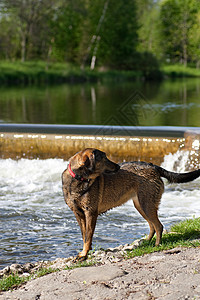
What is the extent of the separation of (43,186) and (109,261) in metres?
5.68

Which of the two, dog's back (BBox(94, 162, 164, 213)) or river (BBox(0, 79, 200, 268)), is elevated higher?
dog's back (BBox(94, 162, 164, 213))

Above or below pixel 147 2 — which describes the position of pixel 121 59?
below

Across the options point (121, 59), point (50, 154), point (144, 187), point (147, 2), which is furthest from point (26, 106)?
point (147, 2)

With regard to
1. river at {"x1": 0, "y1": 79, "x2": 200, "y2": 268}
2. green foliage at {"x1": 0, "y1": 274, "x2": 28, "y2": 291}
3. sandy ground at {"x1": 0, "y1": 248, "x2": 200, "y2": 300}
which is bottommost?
river at {"x1": 0, "y1": 79, "x2": 200, "y2": 268}

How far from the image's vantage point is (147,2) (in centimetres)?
10012

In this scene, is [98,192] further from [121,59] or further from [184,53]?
[184,53]

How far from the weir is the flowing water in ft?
1.16

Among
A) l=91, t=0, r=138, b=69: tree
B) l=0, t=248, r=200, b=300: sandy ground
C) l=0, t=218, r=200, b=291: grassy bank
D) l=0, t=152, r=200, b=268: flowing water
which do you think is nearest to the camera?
l=0, t=248, r=200, b=300: sandy ground

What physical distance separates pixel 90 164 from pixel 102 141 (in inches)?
279

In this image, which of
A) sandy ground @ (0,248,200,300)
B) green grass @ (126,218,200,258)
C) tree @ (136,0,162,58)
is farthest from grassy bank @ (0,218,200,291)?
tree @ (136,0,162,58)

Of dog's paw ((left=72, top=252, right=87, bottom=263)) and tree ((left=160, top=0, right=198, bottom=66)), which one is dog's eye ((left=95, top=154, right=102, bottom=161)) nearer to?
dog's paw ((left=72, top=252, right=87, bottom=263))

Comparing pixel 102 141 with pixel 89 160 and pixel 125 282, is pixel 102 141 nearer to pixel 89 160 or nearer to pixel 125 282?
pixel 89 160

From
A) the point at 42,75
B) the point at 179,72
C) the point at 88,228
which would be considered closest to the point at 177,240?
the point at 88,228

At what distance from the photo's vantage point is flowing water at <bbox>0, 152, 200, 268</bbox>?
6.90m
